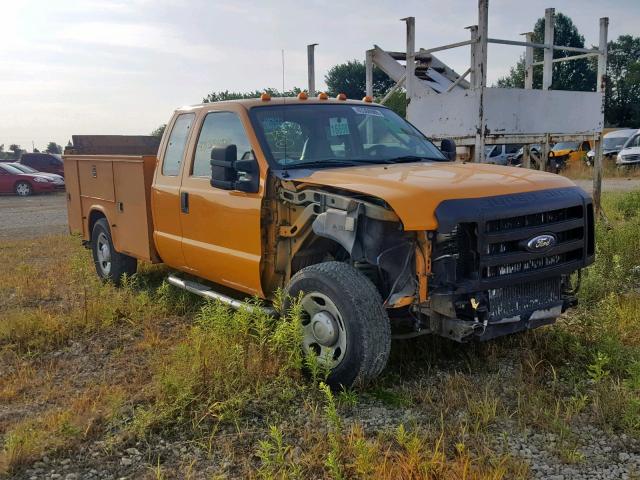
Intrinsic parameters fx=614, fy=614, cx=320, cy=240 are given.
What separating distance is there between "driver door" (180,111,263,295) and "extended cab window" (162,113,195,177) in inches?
7.9

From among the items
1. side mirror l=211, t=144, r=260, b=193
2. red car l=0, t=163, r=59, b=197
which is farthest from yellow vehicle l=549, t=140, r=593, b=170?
side mirror l=211, t=144, r=260, b=193

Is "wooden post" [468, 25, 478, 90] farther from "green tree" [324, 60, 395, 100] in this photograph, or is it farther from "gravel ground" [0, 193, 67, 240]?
"green tree" [324, 60, 395, 100]

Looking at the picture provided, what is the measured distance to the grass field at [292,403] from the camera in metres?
3.19

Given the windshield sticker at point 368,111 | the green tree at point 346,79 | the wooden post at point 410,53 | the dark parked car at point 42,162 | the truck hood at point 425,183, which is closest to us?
the truck hood at point 425,183

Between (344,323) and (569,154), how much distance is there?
25325 millimetres

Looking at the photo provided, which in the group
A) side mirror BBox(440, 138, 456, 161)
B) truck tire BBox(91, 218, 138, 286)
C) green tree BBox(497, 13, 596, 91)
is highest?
green tree BBox(497, 13, 596, 91)

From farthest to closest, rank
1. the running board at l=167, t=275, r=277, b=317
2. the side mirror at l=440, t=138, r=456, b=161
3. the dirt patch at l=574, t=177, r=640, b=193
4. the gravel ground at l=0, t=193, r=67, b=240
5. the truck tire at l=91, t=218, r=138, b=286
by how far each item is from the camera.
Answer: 1. the dirt patch at l=574, t=177, r=640, b=193
2. the gravel ground at l=0, t=193, r=67, b=240
3. the truck tire at l=91, t=218, r=138, b=286
4. the side mirror at l=440, t=138, r=456, b=161
5. the running board at l=167, t=275, r=277, b=317

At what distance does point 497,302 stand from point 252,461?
5.81 feet

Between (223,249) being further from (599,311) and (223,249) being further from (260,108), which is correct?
(599,311)

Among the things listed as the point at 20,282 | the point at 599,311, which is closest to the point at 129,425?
the point at 599,311

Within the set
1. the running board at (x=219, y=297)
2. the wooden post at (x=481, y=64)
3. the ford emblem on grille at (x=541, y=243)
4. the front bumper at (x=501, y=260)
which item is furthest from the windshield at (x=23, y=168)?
the ford emblem on grille at (x=541, y=243)

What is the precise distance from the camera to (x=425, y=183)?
384cm

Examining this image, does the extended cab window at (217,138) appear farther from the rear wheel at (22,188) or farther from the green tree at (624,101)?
the green tree at (624,101)

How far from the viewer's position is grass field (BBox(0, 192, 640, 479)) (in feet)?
10.5
